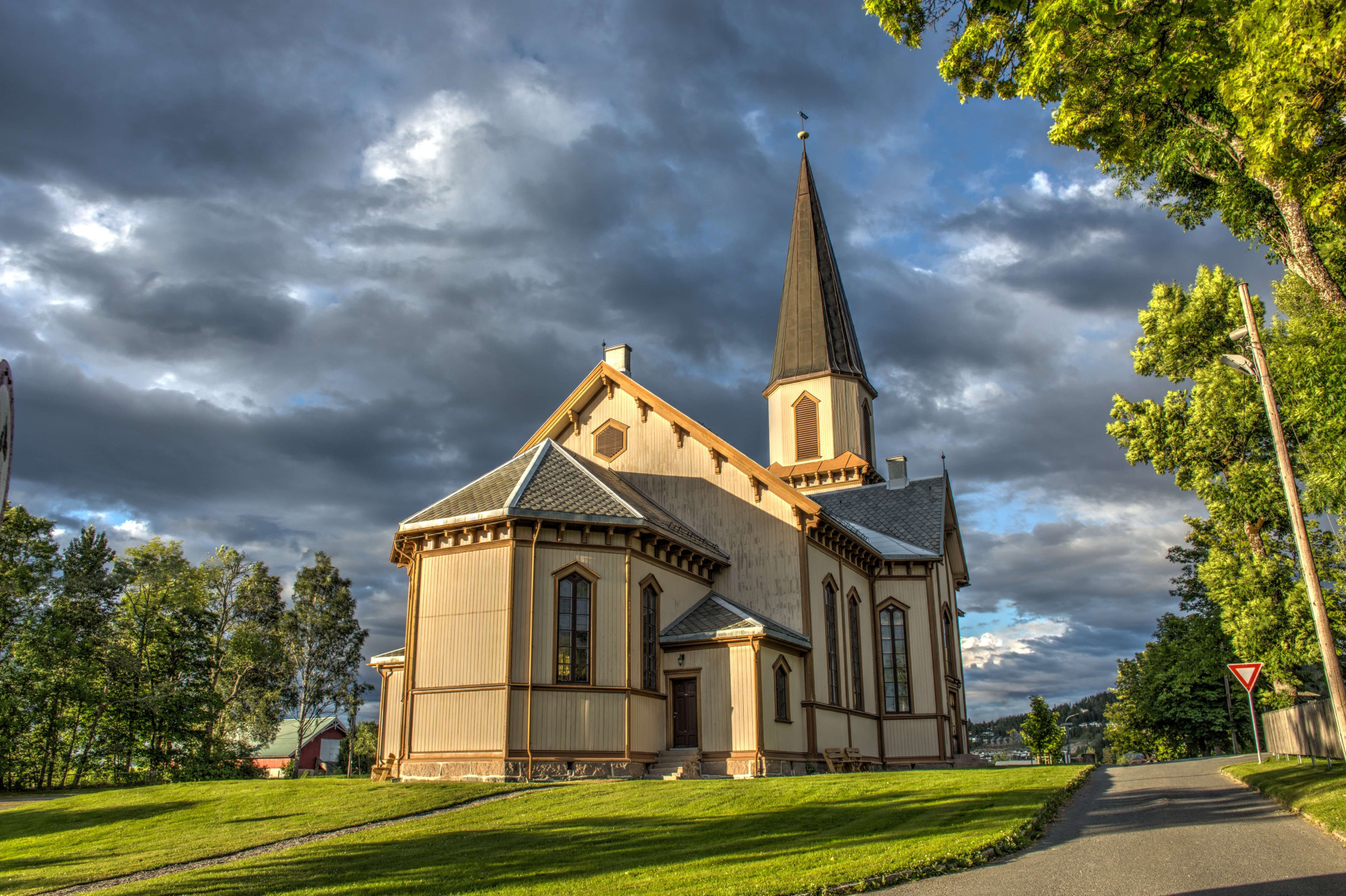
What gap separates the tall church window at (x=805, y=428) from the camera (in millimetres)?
39625

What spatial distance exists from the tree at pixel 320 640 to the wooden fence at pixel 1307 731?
40707 millimetres

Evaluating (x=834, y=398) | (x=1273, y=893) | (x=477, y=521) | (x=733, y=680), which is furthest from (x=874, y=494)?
(x=1273, y=893)

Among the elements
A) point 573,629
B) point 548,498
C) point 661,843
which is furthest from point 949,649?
point 661,843

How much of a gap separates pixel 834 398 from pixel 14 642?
1313 inches

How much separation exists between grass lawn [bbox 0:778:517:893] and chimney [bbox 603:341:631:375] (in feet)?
45.7

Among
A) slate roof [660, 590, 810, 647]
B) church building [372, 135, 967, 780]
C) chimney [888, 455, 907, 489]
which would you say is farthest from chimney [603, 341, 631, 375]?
chimney [888, 455, 907, 489]

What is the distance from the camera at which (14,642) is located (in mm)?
32812

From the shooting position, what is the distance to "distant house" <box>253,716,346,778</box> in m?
58.9

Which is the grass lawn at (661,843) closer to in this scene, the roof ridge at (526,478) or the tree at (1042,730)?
the roof ridge at (526,478)

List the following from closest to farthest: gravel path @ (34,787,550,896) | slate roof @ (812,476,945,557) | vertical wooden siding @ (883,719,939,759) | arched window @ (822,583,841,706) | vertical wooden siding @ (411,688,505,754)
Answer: gravel path @ (34,787,550,896) < vertical wooden siding @ (411,688,505,754) < arched window @ (822,583,841,706) < vertical wooden siding @ (883,719,939,759) < slate roof @ (812,476,945,557)

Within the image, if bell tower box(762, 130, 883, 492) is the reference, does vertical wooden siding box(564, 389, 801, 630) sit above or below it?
below

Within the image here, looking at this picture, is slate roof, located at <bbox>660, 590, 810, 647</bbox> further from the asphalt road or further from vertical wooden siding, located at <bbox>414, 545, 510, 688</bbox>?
the asphalt road

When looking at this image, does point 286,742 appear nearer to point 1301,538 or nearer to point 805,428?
point 805,428

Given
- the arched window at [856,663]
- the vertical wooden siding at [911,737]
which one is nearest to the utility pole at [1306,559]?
the arched window at [856,663]
